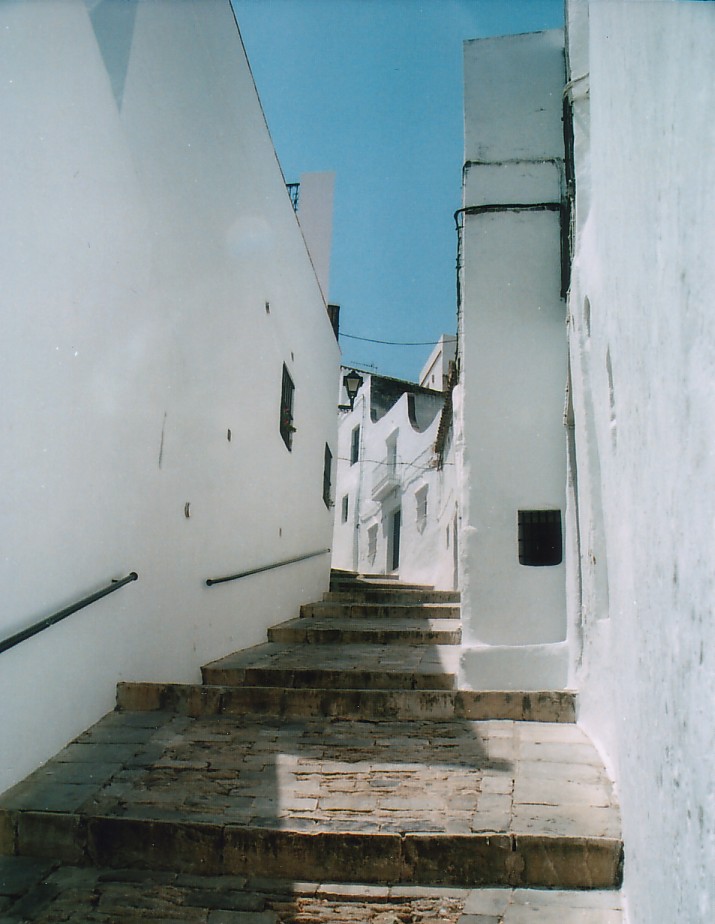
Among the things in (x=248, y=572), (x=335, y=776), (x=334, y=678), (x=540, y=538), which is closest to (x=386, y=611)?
(x=248, y=572)

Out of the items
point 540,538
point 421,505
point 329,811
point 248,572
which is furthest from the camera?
point 421,505

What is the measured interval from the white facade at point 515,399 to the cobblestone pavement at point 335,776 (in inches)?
48.1

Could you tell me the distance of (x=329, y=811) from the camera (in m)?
2.79

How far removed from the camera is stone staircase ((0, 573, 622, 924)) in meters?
2.47

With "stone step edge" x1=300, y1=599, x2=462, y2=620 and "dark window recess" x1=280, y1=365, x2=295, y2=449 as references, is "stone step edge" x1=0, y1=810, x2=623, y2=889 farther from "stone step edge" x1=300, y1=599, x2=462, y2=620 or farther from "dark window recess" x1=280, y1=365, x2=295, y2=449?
"stone step edge" x1=300, y1=599, x2=462, y2=620

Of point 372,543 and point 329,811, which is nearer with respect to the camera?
point 329,811

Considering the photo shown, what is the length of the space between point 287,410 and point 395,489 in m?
11.1

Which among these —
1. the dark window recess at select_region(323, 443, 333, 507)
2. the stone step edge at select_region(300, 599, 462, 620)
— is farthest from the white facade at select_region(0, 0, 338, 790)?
the dark window recess at select_region(323, 443, 333, 507)

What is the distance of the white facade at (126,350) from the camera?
2.93 m

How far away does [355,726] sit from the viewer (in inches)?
150

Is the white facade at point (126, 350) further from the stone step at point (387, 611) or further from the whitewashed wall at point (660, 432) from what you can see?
the whitewashed wall at point (660, 432)

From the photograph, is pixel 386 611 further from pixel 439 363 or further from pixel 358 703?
pixel 439 363

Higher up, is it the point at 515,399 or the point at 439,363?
the point at 439,363

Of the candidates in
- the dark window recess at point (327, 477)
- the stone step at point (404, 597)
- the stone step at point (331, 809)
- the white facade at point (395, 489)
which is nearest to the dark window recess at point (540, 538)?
the stone step at point (331, 809)
